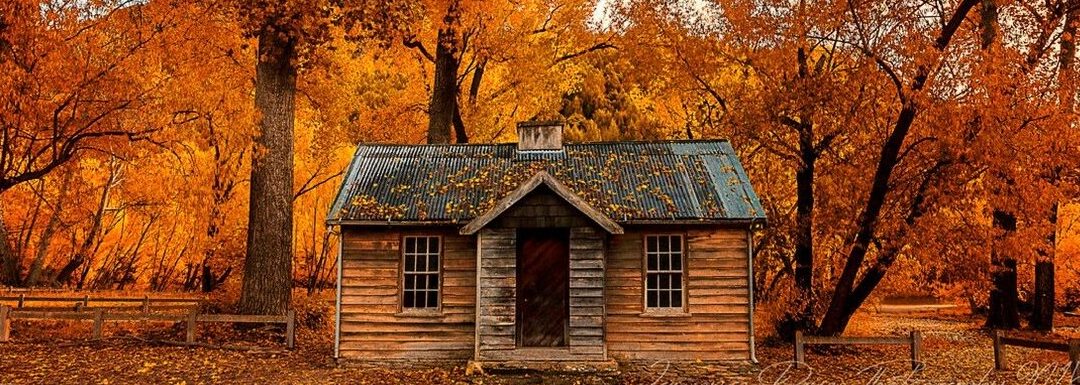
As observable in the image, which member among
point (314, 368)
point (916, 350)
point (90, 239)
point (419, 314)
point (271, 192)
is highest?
point (271, 192)

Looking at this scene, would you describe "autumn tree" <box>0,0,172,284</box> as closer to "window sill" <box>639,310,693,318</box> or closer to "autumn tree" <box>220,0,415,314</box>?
"autumn tree" <box>220,0,415,314</box>

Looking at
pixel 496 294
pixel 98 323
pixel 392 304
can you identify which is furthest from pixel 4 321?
pixel 496 294

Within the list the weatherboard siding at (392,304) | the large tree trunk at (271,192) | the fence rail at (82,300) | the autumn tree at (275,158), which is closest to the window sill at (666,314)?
the weatherboard siding at (392,304)

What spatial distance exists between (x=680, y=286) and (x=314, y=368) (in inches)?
286

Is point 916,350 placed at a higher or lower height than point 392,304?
lower

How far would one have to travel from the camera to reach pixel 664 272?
13938 millimetres

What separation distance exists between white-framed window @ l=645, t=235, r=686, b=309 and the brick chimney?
3741 millimetres

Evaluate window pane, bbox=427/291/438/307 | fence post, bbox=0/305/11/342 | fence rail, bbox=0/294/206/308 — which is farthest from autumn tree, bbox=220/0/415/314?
fence post, bbox=0/305/11/342

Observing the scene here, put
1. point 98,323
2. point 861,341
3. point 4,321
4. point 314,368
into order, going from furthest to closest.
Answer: point 98,323 → point 4,321 → point 861,341 → point 314,368

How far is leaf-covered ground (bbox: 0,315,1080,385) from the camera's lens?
12191mm

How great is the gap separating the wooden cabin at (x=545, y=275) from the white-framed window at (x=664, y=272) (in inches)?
0.8

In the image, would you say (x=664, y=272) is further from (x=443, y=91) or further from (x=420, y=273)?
(x=443, y=91)

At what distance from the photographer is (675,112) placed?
23.5 metres

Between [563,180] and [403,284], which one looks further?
[563,180]
